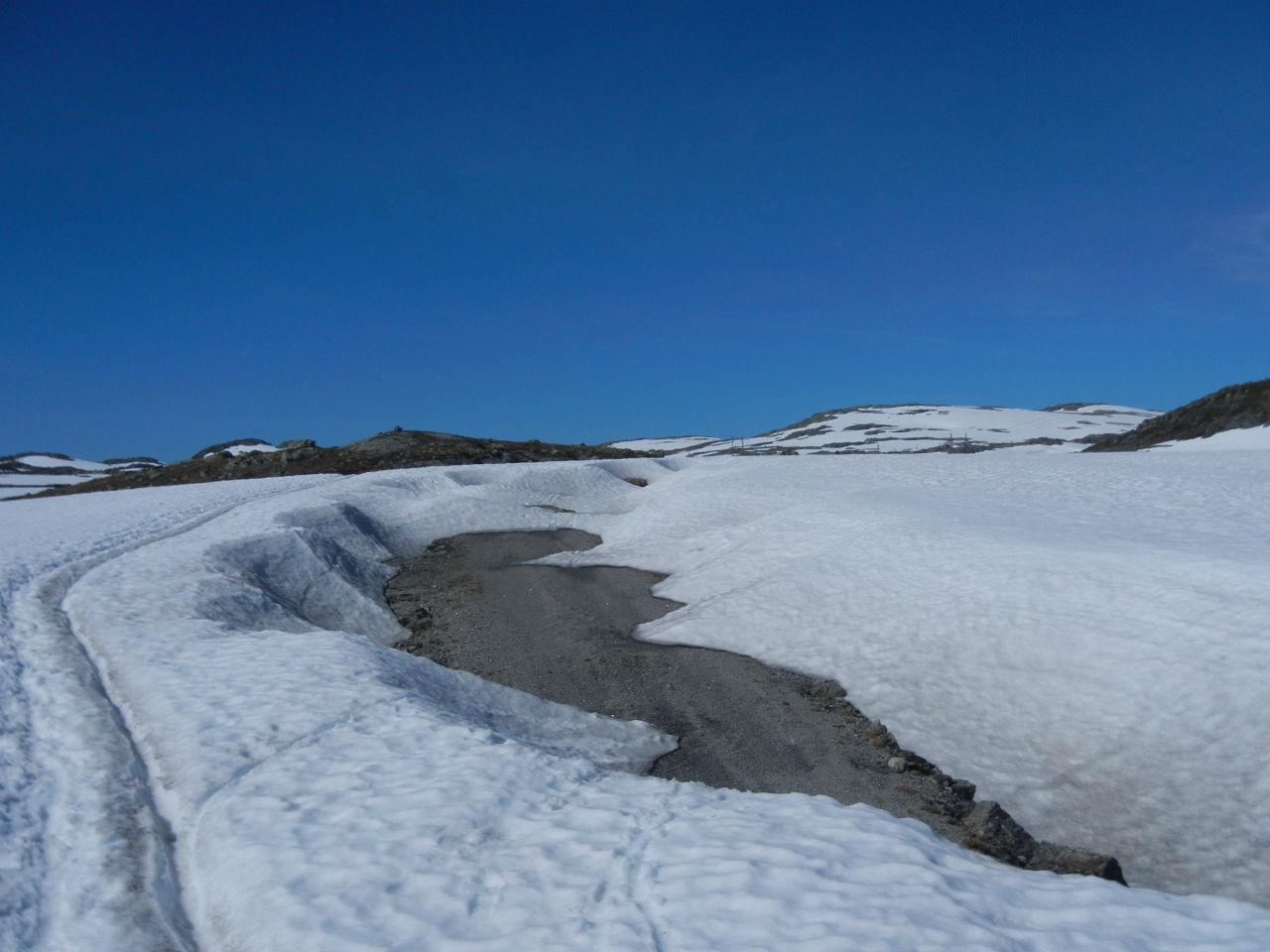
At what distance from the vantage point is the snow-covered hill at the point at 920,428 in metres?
86.9

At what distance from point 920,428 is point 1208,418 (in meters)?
67.8

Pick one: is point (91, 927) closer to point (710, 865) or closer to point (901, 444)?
point (710, 865)

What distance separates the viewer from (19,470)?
3238 inches

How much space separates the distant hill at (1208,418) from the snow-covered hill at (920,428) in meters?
21.4

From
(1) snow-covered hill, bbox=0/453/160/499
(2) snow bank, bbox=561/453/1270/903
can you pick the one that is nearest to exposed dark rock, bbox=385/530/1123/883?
(2) snow bank, bbox=561/453/1270/903

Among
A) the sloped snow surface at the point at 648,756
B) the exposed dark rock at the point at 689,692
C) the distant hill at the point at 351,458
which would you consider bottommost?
the exposed dark rock at the point at 689,692

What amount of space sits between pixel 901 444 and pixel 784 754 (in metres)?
81.0

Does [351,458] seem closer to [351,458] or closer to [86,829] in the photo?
[351,458]

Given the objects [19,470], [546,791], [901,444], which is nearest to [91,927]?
[546,791]

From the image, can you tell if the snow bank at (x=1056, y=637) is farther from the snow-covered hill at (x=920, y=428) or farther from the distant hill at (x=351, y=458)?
the snow-covered hill at (x=920, y=428)

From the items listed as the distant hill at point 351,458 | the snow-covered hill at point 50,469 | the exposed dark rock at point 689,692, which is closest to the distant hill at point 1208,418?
the distant hill at point 351,458

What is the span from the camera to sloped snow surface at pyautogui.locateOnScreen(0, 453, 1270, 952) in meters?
5.25

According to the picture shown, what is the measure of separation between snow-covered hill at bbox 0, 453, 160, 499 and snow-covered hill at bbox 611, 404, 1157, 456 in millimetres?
56305

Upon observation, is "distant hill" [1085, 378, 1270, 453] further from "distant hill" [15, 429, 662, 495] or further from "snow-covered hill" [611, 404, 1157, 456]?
"distant hill" [15, 429, 662, 495]
